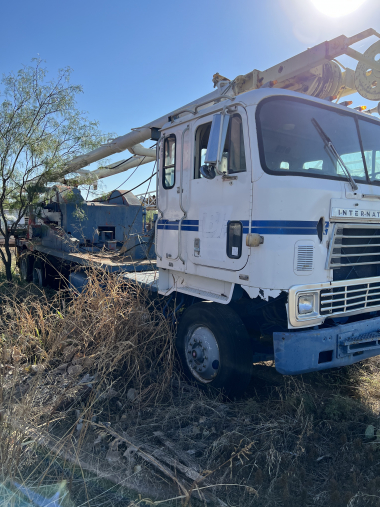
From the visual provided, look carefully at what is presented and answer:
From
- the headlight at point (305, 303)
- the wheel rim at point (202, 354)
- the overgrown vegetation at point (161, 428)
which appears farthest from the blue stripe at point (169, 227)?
the headlight at point (305, 303)

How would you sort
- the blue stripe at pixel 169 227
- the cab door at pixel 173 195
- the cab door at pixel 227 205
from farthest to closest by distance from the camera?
the blue stripe at pixel 169 227
the cab door at pixel 173 195
the cab door at pixel 227 205

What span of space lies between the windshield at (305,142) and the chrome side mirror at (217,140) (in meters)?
0.33

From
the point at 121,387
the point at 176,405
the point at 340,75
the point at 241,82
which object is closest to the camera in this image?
the point at 176,405

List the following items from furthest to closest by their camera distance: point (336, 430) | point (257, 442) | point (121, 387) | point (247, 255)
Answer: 1. point (121, 387)
2. point (247, 255)
3. point (336, 430)
4. point (257, 442)

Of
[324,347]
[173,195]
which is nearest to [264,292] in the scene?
[324,347]

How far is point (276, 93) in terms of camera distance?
3711mm

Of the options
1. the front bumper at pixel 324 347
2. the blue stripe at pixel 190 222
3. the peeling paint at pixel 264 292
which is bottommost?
the front bumper at pixel 324 347

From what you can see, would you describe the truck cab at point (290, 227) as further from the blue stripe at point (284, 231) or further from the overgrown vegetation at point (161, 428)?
the overgrown vegetation at point (161, 428)

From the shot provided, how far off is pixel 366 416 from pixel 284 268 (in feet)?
5.07

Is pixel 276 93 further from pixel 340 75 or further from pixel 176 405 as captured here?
pixel 176 405

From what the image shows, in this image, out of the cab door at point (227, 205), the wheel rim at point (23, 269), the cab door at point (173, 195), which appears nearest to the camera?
the cab door at point (227, 205)

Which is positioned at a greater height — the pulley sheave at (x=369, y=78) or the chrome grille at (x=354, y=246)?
the pulley sheave at (x=369, y=78)

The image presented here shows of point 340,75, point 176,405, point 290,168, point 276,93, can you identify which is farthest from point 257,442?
point 340,75

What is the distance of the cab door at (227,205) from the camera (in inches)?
145
